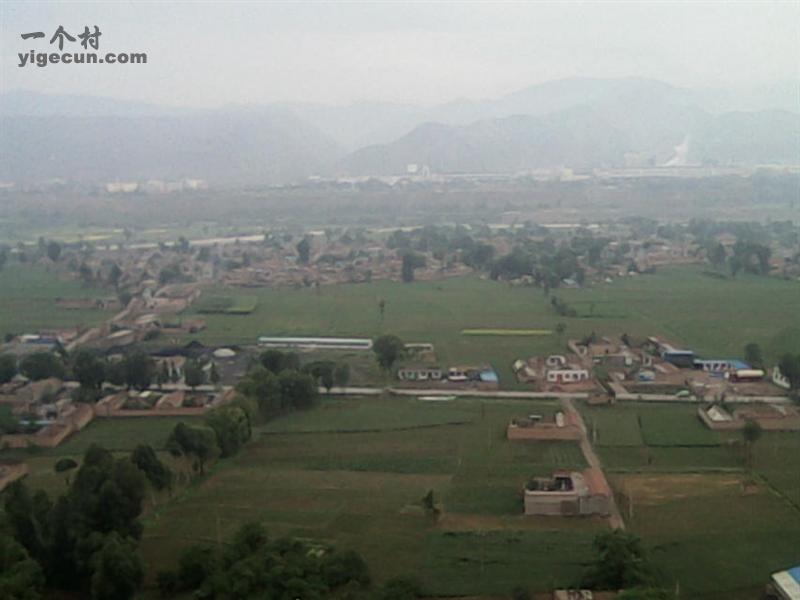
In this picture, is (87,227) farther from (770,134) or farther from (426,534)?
(770,134)

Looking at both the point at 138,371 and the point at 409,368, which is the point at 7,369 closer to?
the point at 138,371

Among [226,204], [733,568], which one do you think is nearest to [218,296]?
[733,568]

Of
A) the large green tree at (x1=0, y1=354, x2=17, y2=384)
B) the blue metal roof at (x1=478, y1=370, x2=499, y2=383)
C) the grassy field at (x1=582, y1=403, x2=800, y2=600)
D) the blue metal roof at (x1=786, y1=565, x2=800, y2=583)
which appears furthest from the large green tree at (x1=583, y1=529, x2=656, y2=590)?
the large green tree at (x1=0, y1=354, x2=17, y2=384)

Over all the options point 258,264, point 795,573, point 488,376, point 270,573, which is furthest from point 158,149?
point 795,573

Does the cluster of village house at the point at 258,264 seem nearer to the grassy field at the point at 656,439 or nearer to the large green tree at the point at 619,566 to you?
the grassy field at the point at 656,439

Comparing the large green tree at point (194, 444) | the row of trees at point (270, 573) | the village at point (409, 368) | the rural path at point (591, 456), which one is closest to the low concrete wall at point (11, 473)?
the village at point (409, 368)

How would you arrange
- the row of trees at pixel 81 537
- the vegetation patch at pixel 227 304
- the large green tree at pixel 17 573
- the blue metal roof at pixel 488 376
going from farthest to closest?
the vegetation patch at pixel 227 304 < the blue metal roof at pixel 488 376 < the row of trees at pixel 81 537 < the large green tree at pixel 17 573

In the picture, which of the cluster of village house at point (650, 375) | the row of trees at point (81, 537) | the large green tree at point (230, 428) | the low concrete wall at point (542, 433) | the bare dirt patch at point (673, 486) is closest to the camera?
the row of trees at point (81, 537)
